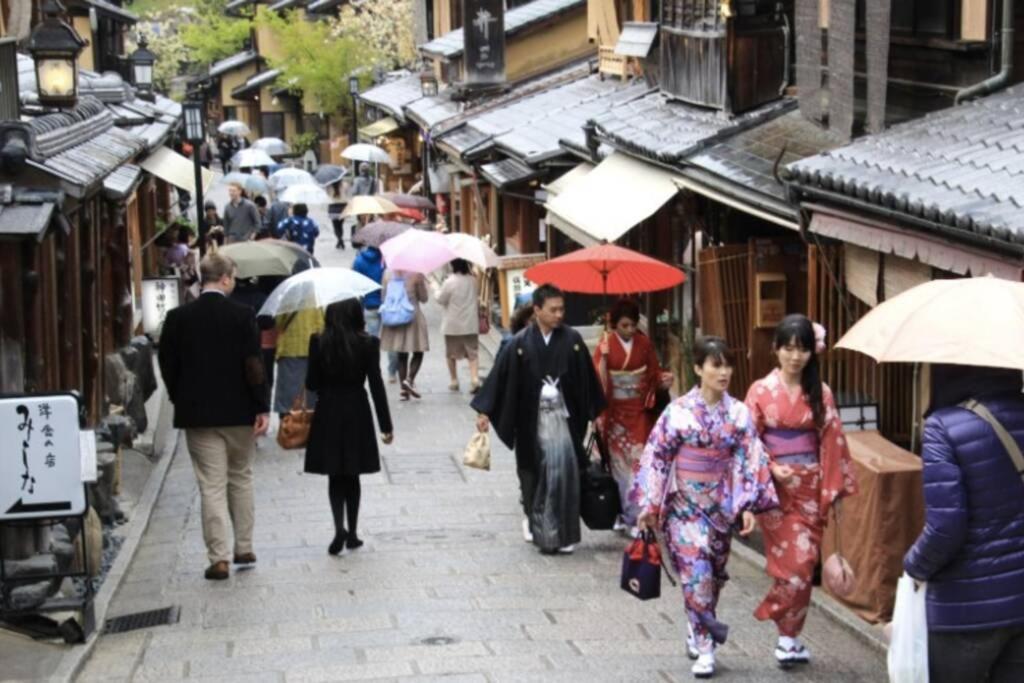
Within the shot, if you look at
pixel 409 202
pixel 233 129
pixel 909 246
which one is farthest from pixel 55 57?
pixel 233 129

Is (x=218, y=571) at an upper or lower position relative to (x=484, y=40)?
lower

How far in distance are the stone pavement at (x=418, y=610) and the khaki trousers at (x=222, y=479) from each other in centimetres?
33

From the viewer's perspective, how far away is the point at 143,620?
1124 centimetres

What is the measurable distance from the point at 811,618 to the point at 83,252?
28.4 ft

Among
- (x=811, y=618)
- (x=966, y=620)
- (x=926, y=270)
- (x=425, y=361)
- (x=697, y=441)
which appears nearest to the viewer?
(x=966, y=620)

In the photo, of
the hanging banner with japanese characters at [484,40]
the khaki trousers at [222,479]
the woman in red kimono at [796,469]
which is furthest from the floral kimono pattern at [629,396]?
the hanging banner with japanese characters at [484,40]

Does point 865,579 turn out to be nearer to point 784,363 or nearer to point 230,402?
point 784,363

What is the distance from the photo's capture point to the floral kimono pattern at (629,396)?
43.1 ft

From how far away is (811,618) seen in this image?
11023 mm

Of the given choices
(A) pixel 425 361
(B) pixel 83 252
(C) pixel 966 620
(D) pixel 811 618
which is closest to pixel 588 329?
(A) pixel 425 361

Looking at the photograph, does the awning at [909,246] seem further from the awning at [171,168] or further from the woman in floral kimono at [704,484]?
the awning at [171,168]

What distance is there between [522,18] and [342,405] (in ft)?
69.2

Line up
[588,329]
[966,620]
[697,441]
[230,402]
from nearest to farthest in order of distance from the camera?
[966,620] < [697,441] < [230,402] < [588,329]

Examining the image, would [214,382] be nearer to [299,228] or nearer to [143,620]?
[143,620]
